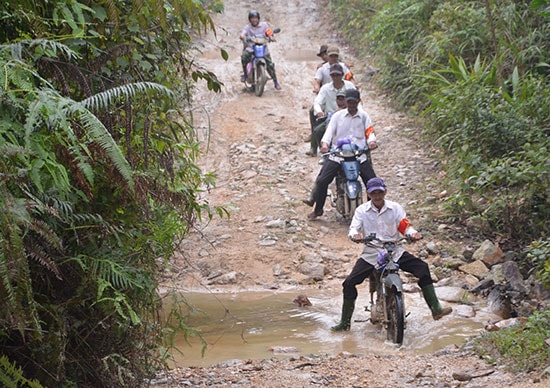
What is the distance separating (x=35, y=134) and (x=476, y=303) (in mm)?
5768

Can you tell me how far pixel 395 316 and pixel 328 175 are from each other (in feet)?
11.7

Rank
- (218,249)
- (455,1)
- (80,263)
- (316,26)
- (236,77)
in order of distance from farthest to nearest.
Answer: (316,26) → (236,77) → (455,1) → (218,249) → (80,263)

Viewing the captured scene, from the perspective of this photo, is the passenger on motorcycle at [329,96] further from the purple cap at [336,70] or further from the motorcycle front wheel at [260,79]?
the motorcycle front wheel at [260,79]

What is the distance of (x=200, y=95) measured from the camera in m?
17.2

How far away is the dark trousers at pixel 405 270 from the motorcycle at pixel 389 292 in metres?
0.10

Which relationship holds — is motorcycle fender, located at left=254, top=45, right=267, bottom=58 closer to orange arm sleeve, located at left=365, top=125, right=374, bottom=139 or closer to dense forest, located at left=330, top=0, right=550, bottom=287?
dense forest, located at left=330, top=0, right=550, bottom=287

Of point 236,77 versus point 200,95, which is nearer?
point 200,95

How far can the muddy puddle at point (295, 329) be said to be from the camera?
7.36 m

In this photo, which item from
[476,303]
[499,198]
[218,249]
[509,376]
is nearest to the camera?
[509,376]

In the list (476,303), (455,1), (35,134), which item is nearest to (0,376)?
(35,134)

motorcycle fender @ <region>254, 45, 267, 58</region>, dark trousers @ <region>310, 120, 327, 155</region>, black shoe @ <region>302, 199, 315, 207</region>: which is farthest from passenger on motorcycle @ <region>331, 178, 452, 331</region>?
motorcycle fender @ <region>254, 45, 267, 58</region>

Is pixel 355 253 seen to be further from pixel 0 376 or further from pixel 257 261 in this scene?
pixel 0 376

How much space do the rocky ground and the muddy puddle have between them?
0.98 ft

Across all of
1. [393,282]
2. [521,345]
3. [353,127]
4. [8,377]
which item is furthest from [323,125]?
[8,377]
